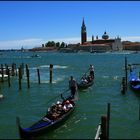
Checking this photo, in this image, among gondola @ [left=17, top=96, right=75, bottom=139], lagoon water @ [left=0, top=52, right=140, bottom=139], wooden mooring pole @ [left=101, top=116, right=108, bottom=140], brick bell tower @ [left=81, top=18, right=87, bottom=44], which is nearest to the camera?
wooden mooring pole @ [left=101, top=116, right=108, bottom=140]

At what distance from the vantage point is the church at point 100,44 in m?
163

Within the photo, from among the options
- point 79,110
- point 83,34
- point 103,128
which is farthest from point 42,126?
point 83,34

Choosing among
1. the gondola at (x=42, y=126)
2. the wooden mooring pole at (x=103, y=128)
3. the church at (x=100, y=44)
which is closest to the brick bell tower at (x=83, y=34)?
the church at (x=100, y=44)

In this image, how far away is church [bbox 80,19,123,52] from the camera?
162625 mm

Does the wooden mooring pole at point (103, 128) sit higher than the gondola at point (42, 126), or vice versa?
the wooden mooring pole at point (103, 128)

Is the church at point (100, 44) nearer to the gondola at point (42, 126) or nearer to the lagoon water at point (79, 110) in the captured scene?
the lagoon water at point (79, 110)

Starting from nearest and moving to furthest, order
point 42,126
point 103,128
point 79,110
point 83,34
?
point 103,128, point 42,126, point 79,110, point 83,34

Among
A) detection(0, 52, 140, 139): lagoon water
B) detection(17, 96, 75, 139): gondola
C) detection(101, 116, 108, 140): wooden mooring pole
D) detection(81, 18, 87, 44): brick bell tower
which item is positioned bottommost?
detection(0, 52, 140, 139): lagoon water

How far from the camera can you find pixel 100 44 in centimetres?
16625

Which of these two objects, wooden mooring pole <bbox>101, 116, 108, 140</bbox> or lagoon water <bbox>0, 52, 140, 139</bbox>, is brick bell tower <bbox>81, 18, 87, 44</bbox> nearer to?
lagoon water <bbox>0, 52, 140, 139</bbox>

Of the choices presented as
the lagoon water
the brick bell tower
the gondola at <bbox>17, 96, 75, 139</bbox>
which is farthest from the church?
the gondola at <bbox>17, 96, 75, 139</bbox>

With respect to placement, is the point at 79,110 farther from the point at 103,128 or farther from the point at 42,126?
the point at 103,128

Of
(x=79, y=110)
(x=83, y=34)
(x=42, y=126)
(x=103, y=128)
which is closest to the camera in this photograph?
(x=103, y=128)

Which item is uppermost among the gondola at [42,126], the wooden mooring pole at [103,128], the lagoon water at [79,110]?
the wooden mooring pole at [103,128]
